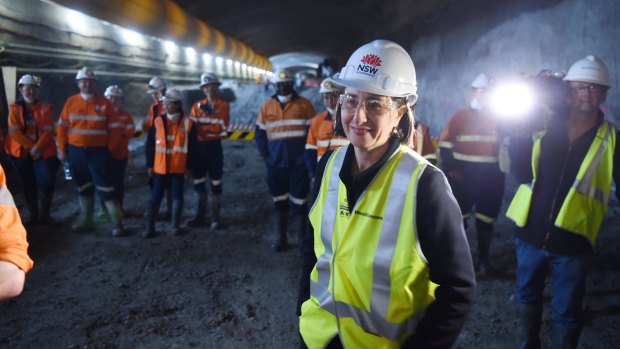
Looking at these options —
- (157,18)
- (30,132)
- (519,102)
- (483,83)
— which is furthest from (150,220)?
(157,18)

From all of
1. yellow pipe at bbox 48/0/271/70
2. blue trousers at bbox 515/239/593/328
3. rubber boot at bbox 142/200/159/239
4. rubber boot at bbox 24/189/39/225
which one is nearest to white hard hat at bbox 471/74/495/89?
blue trousers at bbox 515/239/593/328

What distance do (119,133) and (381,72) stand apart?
5.09m

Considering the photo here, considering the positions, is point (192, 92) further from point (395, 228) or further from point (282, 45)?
point (282, 45)

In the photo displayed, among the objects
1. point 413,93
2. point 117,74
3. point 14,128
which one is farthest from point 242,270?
point 117,74

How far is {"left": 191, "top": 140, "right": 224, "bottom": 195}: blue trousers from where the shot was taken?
5.98 meters

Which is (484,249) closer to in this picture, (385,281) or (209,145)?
(385,281)

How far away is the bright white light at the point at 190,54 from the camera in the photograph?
54.9ft

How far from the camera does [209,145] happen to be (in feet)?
19.8

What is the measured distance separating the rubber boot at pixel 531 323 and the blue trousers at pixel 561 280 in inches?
2.3

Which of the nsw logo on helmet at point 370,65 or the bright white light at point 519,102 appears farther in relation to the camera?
the bright white light at point 519,102

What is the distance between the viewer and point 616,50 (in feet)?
15.2

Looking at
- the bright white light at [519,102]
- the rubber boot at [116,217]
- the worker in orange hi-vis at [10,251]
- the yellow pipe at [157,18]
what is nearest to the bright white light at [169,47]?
the yellow pipe at [157,18]

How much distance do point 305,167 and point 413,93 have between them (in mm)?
3540

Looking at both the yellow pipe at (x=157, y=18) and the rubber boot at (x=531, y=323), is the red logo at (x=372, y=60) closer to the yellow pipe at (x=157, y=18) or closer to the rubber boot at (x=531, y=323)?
the rubber boot at (x=531, y=323)
